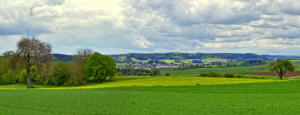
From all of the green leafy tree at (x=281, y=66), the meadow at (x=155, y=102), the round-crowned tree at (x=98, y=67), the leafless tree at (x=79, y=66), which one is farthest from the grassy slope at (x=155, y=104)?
the green leafy tree at (x=281, y=66)

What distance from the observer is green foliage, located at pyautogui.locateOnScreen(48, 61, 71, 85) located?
88.1 metres

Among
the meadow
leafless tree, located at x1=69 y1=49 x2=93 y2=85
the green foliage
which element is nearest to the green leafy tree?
the meadow

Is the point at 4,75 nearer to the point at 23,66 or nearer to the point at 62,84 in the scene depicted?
the point at 62,84

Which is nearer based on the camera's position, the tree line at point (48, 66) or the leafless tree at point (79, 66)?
the tree line at point (48, 66)

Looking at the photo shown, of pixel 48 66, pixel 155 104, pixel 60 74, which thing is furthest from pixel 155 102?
pixel 60 74

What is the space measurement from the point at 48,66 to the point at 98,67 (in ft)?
59.6

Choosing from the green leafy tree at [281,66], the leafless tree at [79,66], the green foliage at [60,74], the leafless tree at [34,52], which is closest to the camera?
the leafless tree at [34,52]

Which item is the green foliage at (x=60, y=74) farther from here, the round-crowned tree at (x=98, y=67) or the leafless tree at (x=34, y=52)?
the leafless tree at (x=34, y=52)

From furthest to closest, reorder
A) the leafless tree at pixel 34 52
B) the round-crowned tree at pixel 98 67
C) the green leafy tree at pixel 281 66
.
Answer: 1. the green leafy tree at pixel 281 66
2. the round-crowned tree at pixel 98 67
3. the leafless tree at pixel 34 52

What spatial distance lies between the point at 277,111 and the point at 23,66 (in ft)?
195

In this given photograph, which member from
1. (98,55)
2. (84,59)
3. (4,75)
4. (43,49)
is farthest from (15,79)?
(43,49)

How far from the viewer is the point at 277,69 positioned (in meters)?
95.3

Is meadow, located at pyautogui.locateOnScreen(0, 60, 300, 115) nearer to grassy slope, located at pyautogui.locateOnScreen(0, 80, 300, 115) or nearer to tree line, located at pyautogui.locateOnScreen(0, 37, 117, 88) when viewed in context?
grassy slope, located at pyautogui.locateOnScreen(0, 80, 300, 115)

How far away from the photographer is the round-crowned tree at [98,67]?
3164 inches
